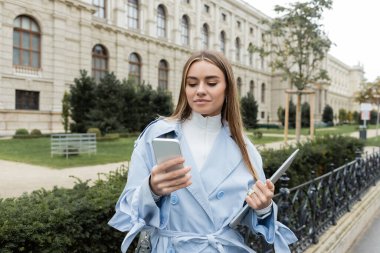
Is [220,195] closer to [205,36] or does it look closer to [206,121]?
[206,121]

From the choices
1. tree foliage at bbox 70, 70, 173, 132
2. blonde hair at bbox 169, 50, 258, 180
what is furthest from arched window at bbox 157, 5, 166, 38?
blonde hair at bbox 169, 50, 258, 180

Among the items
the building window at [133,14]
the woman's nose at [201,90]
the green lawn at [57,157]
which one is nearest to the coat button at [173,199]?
the woman's nose at [201,90]

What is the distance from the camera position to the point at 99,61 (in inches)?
1296

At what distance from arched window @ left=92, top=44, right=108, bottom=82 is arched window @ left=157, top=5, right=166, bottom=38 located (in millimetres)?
8518

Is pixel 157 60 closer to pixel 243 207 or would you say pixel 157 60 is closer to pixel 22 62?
pixel 22 62

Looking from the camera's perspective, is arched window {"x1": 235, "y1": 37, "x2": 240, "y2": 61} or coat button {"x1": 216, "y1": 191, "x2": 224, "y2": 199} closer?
coat button {"x1": 216, "y1": 191, "x2": 224, "y2": 199}

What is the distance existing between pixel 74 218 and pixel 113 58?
32.4 m

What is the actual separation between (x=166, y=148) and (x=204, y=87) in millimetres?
561

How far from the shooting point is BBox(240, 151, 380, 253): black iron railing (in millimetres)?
3761

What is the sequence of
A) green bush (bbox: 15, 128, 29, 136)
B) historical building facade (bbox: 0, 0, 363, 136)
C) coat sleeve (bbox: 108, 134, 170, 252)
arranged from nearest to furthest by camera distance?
coat sleeve (bbox: 108, 134, 170, 252)
green bush (bbox: 15, 128, 29, 136)
historical building facade (bbox: 0, 0, 363, 136)

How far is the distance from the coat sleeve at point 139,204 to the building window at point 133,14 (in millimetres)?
36289

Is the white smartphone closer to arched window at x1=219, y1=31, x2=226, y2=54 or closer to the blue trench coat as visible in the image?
the blue trench coat

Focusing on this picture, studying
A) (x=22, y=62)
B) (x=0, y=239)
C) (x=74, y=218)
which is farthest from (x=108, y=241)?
(x=22, y=62)

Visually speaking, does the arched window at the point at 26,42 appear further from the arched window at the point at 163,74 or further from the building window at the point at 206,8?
the building window at the point at 206,8
